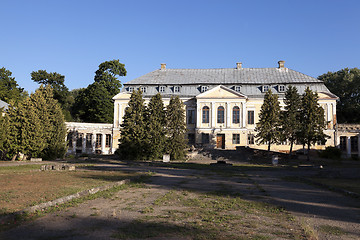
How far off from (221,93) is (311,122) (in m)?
15.8

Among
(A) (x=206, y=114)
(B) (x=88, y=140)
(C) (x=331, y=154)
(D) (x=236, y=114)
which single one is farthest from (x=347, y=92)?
(B) (x=88, y=140)

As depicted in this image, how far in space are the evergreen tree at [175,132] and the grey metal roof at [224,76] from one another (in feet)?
51.9

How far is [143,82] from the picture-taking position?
5291cm

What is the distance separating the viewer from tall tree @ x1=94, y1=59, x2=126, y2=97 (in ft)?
195

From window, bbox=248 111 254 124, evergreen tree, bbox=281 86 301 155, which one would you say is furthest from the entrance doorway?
evergreen tree, bbox=281 86 301 155

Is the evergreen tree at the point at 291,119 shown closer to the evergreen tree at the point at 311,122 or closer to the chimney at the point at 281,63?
the evergreen tree at the point at 311,122

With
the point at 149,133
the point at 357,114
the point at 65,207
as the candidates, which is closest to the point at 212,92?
the point at 149,133

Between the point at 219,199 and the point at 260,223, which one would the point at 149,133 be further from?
the point at 260,223

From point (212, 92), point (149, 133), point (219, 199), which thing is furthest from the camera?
point (212, 92)

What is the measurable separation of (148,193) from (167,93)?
136 ft

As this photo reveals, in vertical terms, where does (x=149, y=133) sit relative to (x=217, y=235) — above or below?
above

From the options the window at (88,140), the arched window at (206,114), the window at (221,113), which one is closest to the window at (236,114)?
the window at (221,113)

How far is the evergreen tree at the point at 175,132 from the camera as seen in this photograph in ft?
114

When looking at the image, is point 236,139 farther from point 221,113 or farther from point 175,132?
point 175,132
